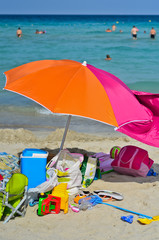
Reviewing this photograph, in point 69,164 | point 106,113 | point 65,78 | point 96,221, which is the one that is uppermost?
point 65,78

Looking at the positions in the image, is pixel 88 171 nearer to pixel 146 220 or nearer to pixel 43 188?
pixel 43 188

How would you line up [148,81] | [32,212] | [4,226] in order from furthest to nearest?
[148,81] → [32,212] → [4,226]

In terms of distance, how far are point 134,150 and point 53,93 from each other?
6.08 ft

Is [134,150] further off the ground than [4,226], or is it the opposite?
[134,150]

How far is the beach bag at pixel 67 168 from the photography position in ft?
16.4

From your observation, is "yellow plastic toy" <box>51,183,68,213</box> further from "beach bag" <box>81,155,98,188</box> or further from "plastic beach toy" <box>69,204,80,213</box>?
"beach bag" <box>81,155,98,188</box>

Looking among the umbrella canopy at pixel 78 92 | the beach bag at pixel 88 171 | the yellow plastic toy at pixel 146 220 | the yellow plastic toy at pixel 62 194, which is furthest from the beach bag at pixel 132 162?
the yellow plastic toy at pixel 146 220

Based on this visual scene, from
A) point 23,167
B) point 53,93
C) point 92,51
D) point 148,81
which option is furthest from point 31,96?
point 92,51

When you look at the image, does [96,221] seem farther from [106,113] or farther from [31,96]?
[31,96]

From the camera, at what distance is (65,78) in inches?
189

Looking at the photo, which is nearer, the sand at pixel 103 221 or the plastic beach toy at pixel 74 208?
the sand at pixel 103 221

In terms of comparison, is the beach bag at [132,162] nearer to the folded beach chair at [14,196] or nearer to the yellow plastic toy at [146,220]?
the yellow plastic toy at [146,220]

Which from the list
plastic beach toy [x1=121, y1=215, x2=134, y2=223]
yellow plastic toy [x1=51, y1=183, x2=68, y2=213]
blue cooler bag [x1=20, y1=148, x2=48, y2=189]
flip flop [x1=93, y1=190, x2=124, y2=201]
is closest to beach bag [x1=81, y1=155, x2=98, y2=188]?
flip flop [x1=93, y1=190, x2=124, y2=201]

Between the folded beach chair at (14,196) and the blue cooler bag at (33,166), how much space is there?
34 cm
